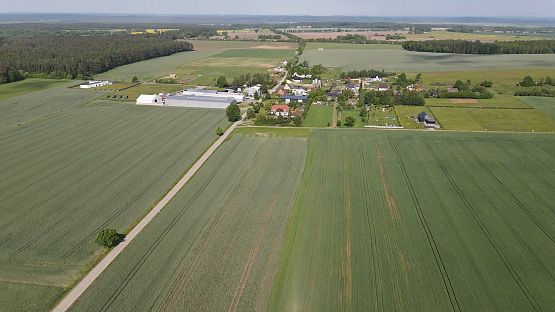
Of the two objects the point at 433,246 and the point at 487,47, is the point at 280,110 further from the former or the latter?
the point at 487,47

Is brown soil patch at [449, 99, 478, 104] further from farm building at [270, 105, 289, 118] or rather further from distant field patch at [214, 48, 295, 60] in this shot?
distant field patch at [214, 48, 295, 60]

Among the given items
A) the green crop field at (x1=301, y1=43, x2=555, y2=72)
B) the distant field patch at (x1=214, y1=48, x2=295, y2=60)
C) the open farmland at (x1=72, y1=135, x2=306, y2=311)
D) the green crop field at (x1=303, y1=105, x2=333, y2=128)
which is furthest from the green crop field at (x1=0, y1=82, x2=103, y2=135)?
the green crop field at (x1=301, y1=43, x2=555, y2=72)

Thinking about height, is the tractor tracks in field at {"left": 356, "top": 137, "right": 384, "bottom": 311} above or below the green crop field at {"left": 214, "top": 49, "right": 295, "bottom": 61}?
below

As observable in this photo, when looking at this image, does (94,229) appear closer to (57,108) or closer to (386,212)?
(386,212)

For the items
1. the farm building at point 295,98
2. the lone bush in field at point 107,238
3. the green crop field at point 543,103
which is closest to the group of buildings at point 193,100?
the farm building at point 295,98

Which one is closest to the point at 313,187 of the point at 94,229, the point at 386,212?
the point at 386,212

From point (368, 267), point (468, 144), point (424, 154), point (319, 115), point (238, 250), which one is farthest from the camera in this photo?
point (319, 115)

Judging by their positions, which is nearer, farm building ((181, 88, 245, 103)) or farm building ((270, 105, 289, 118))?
farm building ((270, 105, 289, 118))
